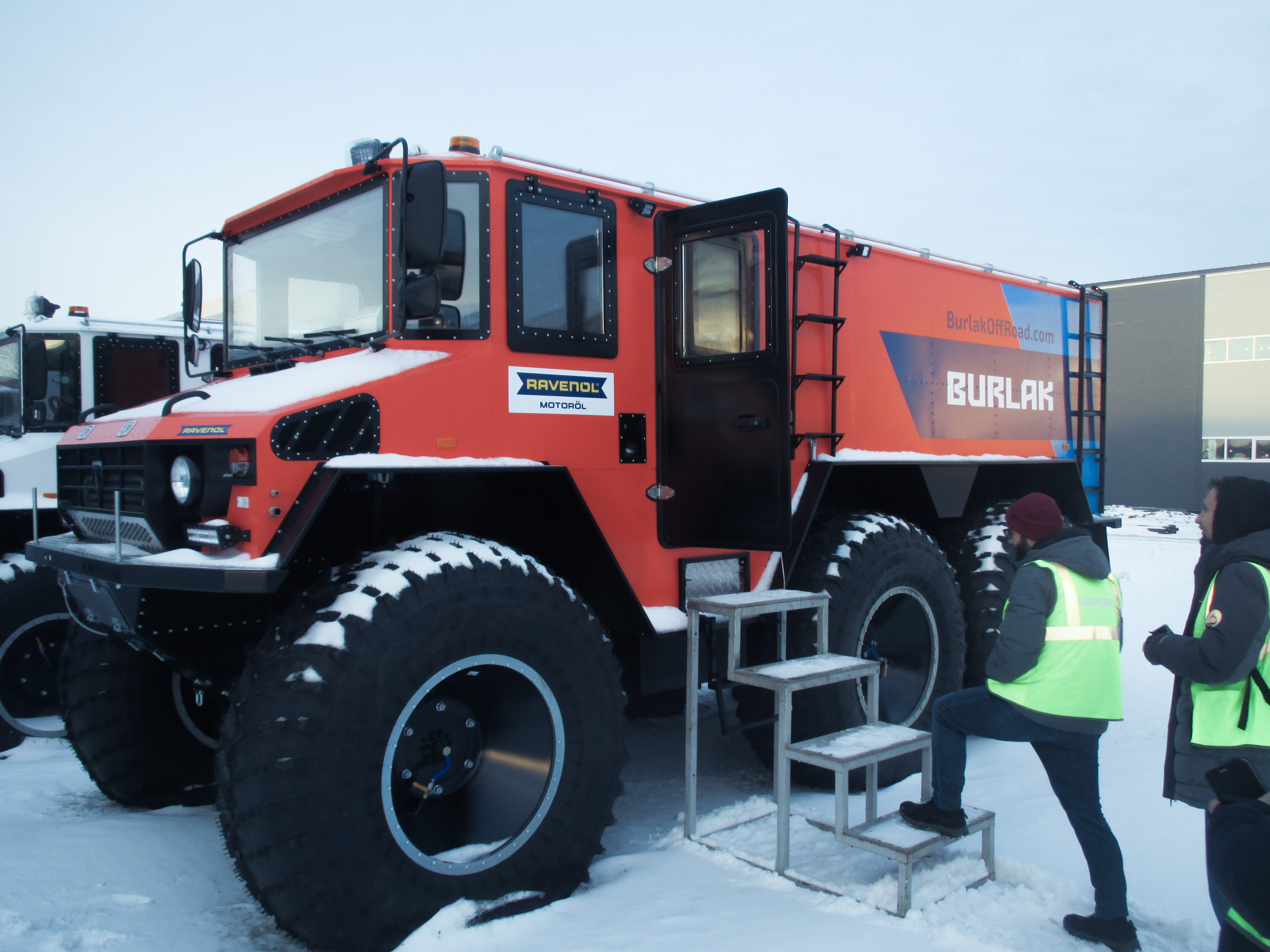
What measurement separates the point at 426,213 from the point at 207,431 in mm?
1031

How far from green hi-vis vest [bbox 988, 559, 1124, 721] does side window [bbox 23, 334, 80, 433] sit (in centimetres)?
637

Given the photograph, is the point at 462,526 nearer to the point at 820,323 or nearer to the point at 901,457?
the point at 820,323

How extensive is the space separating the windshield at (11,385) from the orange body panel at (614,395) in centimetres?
318

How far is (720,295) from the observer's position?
4223mm

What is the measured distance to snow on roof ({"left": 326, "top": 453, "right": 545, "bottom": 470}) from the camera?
302 cm

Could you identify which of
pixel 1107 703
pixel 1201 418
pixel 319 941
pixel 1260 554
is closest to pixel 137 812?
pixel 319 941

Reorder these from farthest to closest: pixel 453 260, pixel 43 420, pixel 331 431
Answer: pixel 43 420
pixel 453 260
pixel 331 431

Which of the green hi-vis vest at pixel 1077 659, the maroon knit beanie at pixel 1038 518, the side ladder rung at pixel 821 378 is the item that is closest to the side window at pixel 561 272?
the side ladder rung at pixel 821 378

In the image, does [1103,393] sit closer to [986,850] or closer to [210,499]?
[986,850]

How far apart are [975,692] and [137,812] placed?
3.73 m

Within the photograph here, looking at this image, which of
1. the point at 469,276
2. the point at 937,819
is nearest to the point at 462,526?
the point at 469,276

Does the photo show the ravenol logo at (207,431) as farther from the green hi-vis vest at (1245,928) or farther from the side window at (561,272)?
the green hi-vis vest at (1245,928)

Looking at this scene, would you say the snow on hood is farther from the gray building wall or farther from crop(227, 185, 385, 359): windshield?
the gray building wall

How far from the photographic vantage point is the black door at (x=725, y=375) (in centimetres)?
399
